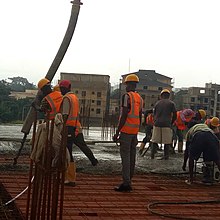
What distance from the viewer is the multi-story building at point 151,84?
184 ft

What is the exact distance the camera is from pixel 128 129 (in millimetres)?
6578

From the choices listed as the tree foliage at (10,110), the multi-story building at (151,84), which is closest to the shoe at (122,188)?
the tree foliage at (10,110)

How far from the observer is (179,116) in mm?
12406

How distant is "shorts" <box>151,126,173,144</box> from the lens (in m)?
10.2

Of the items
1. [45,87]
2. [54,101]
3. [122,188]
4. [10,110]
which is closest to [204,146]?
[122,188]

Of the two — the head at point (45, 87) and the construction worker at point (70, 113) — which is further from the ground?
the head at point (45, 87)

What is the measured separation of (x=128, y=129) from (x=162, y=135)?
12.4 feet

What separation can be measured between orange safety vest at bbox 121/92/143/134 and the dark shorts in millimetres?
1208

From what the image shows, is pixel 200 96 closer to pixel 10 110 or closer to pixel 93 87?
pixel 93 87

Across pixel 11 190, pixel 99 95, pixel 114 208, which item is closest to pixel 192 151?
pixel 114 208

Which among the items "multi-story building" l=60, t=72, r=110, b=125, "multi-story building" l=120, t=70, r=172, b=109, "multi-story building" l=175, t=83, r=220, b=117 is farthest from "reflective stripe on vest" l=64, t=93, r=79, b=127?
"multi-story building" l=175, t=83, r=220, b=117

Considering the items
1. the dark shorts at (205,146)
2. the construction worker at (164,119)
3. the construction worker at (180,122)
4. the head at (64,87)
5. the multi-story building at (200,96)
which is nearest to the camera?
the head at (64,87)

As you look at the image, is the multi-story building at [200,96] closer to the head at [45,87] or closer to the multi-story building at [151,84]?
the multi-story building at [151,84]

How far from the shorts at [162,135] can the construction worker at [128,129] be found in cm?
359
